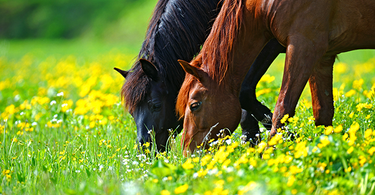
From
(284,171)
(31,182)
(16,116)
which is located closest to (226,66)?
(284,171)

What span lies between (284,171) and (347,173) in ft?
1.22

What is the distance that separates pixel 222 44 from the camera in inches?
132

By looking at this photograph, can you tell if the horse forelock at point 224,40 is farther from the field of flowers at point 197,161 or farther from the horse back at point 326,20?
the field of flowers at point 197,161

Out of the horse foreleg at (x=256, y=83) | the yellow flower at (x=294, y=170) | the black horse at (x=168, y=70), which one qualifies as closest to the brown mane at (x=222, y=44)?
the black horse at (x=168, y=70)

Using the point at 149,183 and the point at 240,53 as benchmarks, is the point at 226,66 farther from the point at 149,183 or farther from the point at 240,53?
the point at 149,183

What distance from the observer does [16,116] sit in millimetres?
5160

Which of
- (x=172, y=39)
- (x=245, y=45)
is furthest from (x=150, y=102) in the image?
(x=245, y=45)

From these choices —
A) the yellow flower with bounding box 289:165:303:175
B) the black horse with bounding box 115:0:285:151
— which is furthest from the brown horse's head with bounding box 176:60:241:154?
the yellow flower with bounding box 289:165:303:175

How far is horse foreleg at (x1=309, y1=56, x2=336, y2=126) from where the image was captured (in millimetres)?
3730

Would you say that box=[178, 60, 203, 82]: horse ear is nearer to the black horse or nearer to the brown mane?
the brown mane

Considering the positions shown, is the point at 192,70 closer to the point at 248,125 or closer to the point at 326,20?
the point at 326,20

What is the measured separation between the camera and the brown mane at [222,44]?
3324 millimetres

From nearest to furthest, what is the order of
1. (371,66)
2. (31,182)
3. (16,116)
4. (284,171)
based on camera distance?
1. (284,171)
2. (31,182)
3. (16,116)
4. (371,66)

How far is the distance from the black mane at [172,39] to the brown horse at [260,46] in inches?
21.2
